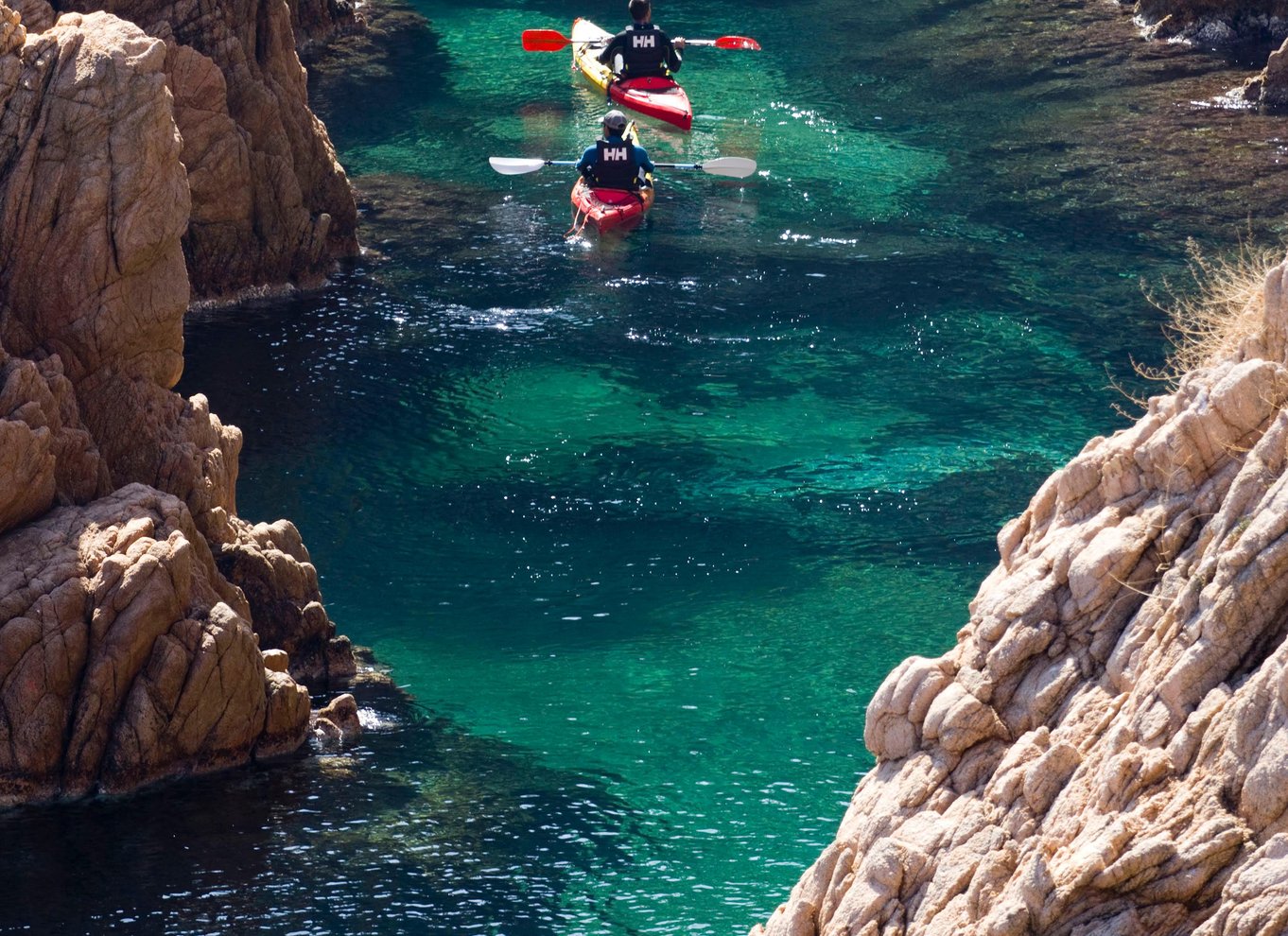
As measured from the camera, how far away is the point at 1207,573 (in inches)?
333

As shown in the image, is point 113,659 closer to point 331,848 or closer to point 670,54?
point 331,848

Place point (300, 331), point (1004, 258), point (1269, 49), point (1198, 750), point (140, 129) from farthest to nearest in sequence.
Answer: point (1269, 49) < point (1004, 258) < point (300, 331) < point (140, 129) < point (1198, 750)

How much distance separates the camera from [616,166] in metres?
29.0

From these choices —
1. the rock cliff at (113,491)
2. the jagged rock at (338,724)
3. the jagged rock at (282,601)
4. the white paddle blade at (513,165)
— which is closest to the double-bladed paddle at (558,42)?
the white paddle blade at (513,165)

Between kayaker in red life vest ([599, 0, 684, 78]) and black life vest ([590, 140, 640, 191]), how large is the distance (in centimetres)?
639

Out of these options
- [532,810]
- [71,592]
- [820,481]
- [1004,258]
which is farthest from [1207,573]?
[1004,258]

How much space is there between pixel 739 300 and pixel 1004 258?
4.57m

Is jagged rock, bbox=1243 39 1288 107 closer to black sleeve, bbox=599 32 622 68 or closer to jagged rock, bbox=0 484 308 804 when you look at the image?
black sleeve, bbox=599 32 622 68

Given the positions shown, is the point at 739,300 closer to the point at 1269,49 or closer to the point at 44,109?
the point at 44,109

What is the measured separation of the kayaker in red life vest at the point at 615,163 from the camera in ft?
94.7

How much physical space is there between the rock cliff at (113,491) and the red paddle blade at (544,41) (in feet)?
65.4

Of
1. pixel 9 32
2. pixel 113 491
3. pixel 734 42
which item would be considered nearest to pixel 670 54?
pixel 734 42

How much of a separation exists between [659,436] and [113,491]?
831cm

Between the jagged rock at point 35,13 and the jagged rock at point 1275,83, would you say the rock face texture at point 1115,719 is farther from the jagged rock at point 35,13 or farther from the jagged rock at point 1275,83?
the jagged rock at point 1275,83
